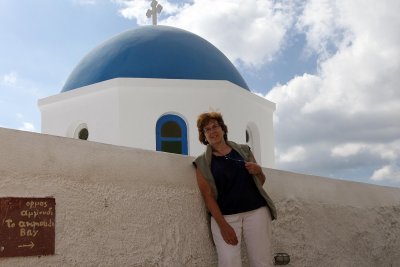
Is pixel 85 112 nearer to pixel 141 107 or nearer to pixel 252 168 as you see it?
pixel 141 107

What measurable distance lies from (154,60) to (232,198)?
6.06 m

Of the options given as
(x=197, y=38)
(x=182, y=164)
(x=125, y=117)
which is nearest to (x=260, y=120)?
(x=197, y=38)

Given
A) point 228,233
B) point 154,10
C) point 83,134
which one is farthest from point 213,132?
point 154,10

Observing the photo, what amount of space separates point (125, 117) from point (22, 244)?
19.1 feet

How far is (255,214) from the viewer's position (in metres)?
2.79

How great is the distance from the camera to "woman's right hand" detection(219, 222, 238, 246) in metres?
2.73

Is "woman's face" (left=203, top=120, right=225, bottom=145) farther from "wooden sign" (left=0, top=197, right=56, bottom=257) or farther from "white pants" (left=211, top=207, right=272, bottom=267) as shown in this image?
"wooden sign" (left=0, top=197, right=56, bottom=257)

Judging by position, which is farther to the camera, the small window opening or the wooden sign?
the small window opening

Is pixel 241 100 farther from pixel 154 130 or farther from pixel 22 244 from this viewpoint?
pixel 22 244

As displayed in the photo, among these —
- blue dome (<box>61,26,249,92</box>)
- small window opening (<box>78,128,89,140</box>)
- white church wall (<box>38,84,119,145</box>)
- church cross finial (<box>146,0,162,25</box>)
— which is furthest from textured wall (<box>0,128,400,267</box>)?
church cross finial (<box>146,0,162,25</box>)

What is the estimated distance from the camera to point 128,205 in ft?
8.74

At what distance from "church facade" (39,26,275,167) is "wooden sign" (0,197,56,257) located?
18.2ft

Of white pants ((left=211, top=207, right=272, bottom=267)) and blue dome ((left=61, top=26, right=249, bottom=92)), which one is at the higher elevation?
blue dome ((left=61, top=26, right=249, bottom=92))

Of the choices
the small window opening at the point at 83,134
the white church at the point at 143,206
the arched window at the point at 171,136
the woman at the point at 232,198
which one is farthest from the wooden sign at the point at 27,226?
the small window opening at the point at 83,134
